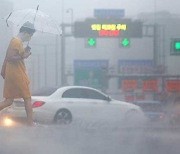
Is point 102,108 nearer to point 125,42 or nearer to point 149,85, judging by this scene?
point 149,85

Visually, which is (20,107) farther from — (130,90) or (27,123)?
(130,90)

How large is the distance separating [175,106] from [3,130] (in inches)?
164

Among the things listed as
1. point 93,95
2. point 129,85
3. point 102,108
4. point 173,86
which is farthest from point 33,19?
point 173,86

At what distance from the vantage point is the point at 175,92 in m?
12.2

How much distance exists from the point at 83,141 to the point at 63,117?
9.50 ft

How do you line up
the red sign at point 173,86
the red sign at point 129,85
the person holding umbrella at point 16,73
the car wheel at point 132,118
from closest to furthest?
the person holding umbrella at point 16,73, the car wheel at point 132,118, the red sign at point 129,85, the red sign at point 173,86

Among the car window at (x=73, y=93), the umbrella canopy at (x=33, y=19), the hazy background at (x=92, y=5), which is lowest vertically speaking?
the car window at (x=73, y=93)

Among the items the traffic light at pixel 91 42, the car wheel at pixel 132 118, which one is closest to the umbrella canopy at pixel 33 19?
the car wheel at pixel 132 118

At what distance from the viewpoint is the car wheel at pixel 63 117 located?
34.3 feet

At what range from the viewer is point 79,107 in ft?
34.7

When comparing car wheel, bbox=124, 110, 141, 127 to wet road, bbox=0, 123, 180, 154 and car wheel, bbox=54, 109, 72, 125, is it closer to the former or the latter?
car wheel, bbox=54, 109, 72, 125

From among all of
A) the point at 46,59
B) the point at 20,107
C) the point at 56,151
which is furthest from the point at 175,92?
the point at 56,151

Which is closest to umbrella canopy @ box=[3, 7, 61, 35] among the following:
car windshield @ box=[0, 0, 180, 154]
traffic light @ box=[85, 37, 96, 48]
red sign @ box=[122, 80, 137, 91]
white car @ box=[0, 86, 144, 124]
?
car windshield @ box=[0, 0, 180, 154]

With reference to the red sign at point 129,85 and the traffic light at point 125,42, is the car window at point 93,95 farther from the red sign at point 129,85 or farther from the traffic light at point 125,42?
the traffic light at point 125,42
